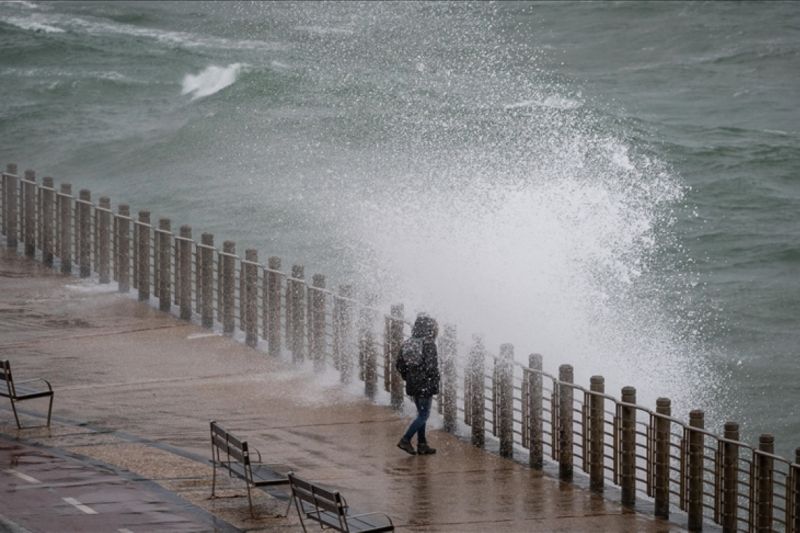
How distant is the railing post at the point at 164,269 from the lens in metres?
22.9

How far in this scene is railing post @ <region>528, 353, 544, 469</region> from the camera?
16688 mm

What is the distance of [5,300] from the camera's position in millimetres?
23188

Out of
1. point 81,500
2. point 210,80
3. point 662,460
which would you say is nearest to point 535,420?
point 662,460

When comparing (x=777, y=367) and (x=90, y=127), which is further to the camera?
(x=90, y=127)

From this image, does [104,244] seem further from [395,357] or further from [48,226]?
[395,357]

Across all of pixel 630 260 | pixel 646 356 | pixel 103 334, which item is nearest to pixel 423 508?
pixel 103 334

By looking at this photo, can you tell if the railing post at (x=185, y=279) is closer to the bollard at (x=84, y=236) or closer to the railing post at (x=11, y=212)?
the bollard at (x=84, y=236)

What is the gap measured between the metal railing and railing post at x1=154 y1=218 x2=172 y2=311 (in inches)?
0.8

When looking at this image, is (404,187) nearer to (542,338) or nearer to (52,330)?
(542,338)

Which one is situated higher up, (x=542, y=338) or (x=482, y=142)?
(x=482, y=142)

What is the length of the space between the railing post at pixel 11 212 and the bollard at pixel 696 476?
1406 cm

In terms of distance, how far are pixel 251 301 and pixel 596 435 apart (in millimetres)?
6269

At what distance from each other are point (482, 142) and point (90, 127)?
11135mm

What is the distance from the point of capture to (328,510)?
44.2 ft
